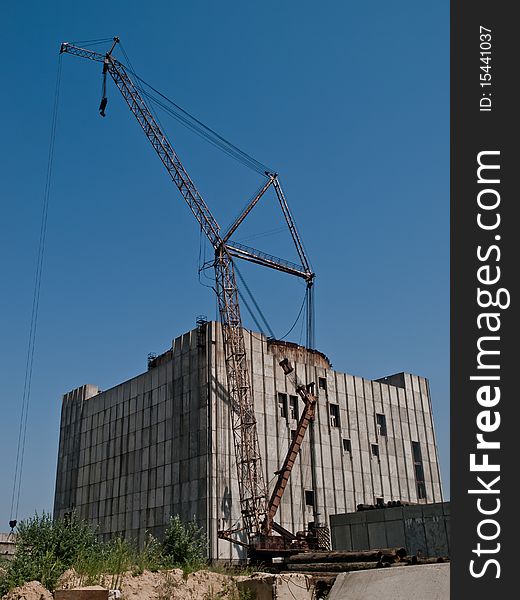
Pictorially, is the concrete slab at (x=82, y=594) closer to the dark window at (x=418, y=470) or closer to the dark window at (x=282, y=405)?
the dark window at (x=282, y=405)

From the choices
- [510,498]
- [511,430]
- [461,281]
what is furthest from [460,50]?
[510,498]

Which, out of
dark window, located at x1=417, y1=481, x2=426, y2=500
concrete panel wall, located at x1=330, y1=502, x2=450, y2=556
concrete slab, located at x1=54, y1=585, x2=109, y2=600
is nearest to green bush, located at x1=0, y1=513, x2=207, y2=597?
concrete slab, located at x1=54, y1=585, x2=109, y2=600

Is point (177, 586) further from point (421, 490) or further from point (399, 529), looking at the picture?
point (421, 490)

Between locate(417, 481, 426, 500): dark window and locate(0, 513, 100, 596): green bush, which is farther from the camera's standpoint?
locate(417, 481, 426, 500): dark window

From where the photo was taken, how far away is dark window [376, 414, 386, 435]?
188 ft

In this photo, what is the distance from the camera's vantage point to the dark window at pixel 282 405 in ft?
166

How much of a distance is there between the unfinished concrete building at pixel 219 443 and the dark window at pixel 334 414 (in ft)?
0.30

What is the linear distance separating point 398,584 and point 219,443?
1303 inches

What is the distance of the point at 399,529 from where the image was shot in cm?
3759

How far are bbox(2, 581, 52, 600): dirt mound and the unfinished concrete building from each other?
28251 mm

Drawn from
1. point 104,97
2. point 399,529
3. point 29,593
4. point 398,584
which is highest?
point 104,97

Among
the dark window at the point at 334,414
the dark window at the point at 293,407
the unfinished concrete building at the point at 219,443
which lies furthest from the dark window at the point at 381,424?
the dark window at the point at 293,407

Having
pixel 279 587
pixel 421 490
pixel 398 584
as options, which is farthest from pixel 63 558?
pixel 421 490

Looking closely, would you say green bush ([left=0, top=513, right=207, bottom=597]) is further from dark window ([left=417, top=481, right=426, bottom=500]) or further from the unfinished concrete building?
dark window ([left=417, top=481, right=426, bottom=500])
